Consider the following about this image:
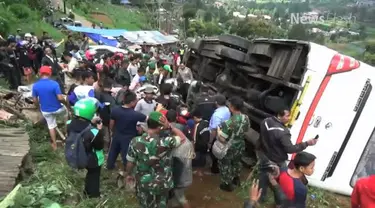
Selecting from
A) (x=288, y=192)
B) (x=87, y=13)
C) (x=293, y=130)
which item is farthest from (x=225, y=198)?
(x=87, y=13)

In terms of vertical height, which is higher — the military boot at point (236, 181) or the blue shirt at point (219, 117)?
the blue shirt at point (219, 117)

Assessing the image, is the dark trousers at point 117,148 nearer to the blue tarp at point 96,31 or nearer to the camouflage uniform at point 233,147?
the camouflage uniform at point 233,147

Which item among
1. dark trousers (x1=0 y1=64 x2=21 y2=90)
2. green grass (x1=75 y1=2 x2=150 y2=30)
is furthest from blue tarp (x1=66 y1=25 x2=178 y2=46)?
green grass (x1=75 y1=2 x2=150 y2=30)

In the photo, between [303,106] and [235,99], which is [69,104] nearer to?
[235,99]

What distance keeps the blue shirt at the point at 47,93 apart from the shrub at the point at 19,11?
20.3 meters

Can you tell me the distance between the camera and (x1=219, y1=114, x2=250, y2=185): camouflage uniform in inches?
215

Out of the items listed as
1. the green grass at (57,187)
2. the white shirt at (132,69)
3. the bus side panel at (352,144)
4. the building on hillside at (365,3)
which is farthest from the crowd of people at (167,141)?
the building on hillside at (365,3)

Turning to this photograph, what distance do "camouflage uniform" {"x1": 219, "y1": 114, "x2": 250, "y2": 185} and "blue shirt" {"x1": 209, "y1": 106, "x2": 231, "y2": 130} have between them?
324mm

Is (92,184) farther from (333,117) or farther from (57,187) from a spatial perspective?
(333,117)

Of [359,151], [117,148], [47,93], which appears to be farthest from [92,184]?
[359,151]

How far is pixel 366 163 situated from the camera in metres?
5.71

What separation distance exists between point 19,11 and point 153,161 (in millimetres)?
23876

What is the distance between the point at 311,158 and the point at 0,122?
481cm

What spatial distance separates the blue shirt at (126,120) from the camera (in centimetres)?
533
